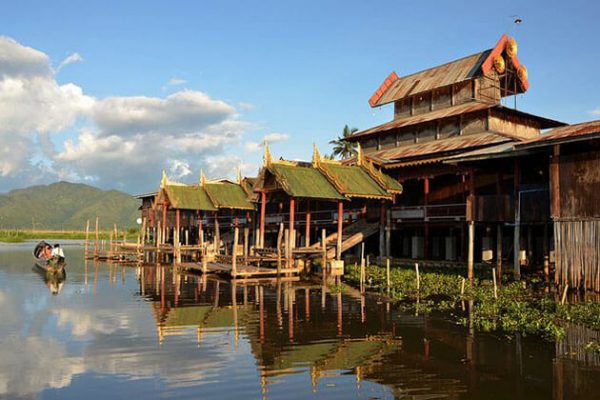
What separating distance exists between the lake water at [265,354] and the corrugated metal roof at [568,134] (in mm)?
8119

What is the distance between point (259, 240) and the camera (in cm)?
3200

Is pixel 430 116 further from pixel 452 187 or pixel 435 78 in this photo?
pixel 452 187

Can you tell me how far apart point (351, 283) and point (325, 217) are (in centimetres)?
938

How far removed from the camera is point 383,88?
42969 millimetres

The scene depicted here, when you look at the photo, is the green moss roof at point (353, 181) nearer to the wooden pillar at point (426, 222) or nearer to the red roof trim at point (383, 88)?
the wooden pillar at point (426, 222)

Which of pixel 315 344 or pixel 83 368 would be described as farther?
pixel 315 344

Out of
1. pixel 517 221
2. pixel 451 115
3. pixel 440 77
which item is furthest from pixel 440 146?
pixel 517 221

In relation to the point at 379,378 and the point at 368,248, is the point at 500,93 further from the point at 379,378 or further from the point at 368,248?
the point at 379,378

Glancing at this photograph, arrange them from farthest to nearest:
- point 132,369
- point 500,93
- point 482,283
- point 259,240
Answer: point 500,93 < point 259,240 < point 482,283 < point 132,369

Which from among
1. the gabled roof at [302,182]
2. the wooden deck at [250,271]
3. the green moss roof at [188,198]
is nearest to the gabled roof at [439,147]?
the gabled roof at [302,182]

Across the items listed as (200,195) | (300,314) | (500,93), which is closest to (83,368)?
(300,314)

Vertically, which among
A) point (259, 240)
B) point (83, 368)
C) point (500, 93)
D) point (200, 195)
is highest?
point (500, 93)

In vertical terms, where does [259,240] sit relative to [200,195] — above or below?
below

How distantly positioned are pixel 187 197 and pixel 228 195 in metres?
3.28
